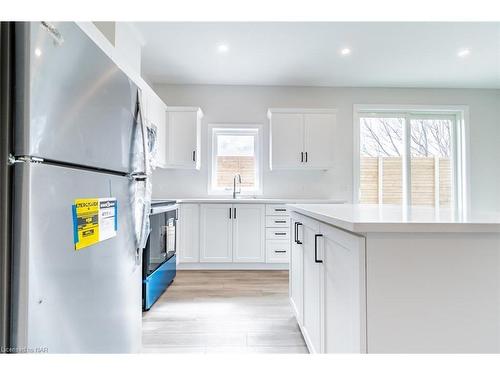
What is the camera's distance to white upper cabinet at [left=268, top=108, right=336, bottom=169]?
3.95 meters

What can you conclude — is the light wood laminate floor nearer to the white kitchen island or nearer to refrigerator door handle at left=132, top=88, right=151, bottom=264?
refrigerator door handle at left=132, top=88, right=151, bottom=264

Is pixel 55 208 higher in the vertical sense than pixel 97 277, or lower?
higher

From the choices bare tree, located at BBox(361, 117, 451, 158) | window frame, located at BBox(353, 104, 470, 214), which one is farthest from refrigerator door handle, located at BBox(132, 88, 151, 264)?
bare tree, located at BBox(361, 117, 451, 158)

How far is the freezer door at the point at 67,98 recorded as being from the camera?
0.69m

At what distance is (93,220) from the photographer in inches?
37.5

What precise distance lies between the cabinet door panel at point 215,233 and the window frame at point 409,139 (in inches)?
84.6

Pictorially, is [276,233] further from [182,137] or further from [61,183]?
[61,183]

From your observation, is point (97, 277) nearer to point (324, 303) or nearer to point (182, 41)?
point (324, 303)

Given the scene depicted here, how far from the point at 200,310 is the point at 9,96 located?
205 cm

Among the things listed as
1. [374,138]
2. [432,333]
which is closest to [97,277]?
[432,333]

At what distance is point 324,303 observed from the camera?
1.25m

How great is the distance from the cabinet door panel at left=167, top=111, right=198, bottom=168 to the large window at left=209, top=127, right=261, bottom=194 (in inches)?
18.7

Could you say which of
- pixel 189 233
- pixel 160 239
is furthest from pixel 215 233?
pixel 160 239

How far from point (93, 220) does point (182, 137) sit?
3072mm
